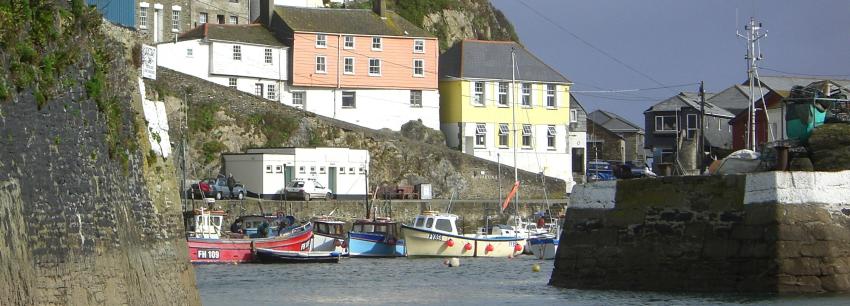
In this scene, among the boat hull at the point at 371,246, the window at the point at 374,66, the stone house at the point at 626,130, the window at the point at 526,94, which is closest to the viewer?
the boat hull at the point at 371,246

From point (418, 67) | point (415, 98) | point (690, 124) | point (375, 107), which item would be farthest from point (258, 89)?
point (690, 124)

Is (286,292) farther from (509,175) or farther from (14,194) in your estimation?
(509,175)

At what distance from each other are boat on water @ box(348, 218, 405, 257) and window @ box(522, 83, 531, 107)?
23904 millimetres

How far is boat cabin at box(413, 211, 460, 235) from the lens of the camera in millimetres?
61656

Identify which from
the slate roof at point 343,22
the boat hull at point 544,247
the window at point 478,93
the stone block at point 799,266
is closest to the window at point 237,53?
the slate roof at point 343,22

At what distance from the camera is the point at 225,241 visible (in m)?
54.0

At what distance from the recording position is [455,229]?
62094 millimetres

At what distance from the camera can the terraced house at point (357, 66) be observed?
78375 millimetres

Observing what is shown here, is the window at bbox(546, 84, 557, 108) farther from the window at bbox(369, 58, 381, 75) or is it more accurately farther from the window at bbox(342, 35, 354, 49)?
the window at bbox(342, 35, 354, 49)

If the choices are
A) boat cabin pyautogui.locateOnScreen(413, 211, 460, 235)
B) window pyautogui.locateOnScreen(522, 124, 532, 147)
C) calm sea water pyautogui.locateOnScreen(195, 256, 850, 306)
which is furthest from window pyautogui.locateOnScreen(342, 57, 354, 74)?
calm sea water pyautogui.locateOnScreen(195, 256, 850, 306)

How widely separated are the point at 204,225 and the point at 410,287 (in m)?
20.4

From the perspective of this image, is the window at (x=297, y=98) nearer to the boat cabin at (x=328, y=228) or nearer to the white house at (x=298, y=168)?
the white house at (x=298, y=168)

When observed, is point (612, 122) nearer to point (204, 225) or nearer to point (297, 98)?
point (297, 98)

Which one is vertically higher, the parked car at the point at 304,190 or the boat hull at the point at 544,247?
the parked car at the point at 304,190
